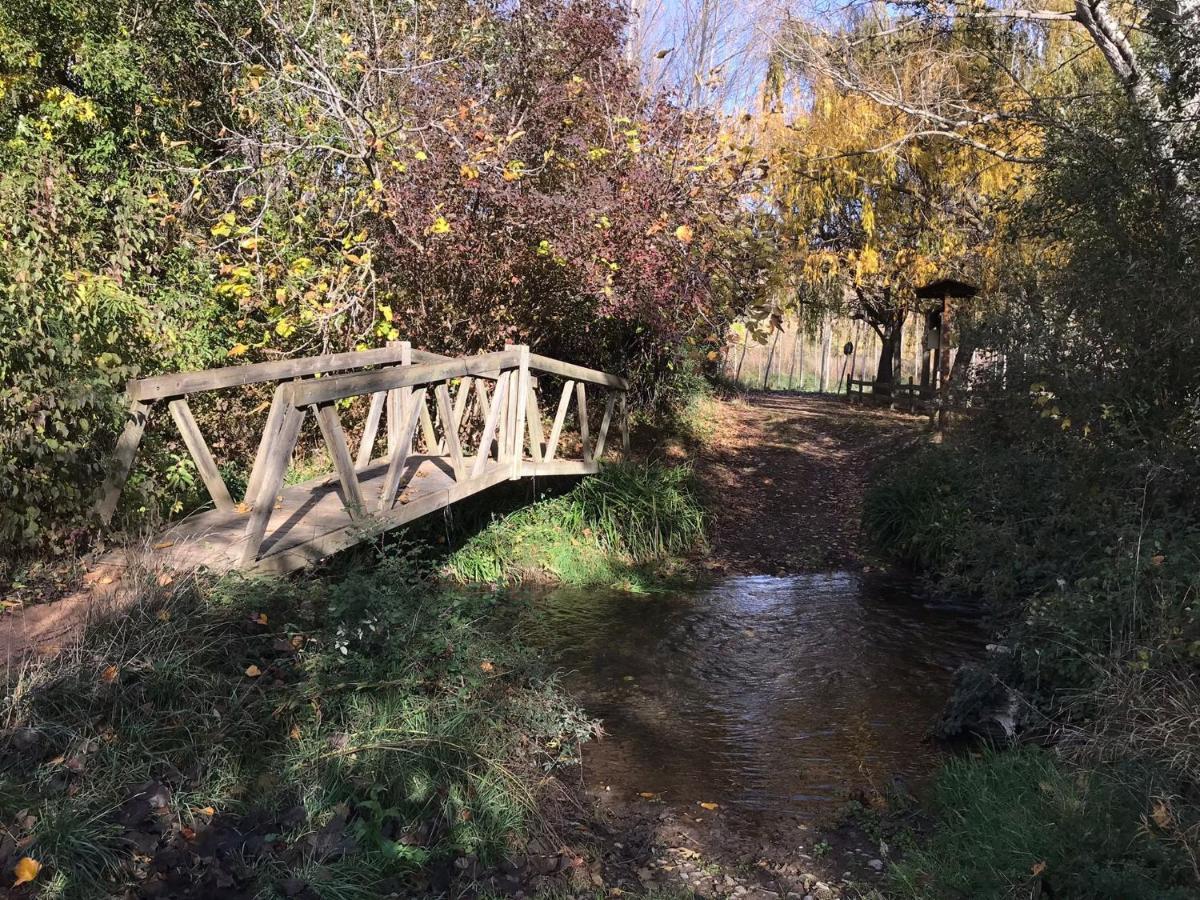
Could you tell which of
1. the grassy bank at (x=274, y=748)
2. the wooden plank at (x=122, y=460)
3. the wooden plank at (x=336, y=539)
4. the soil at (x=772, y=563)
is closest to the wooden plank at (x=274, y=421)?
the wooden plank at (x=336, y=539)

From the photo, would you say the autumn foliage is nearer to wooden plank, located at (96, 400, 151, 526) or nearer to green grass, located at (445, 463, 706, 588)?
green grass, located at (445, 463, 706, 588)

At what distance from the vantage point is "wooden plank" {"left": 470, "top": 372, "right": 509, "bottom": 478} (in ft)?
24.9

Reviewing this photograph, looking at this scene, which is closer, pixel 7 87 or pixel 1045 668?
pixel 1045 668

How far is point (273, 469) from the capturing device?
17.3ft

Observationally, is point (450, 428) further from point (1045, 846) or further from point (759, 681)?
point (1045, 846)

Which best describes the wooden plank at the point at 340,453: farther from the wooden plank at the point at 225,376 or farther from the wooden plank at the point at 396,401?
the wooden plank at the point at 396,401

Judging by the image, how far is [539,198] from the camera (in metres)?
8.89

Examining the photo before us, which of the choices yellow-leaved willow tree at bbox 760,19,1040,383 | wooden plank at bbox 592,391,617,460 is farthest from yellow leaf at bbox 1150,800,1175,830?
yellow-leaved willow tree at bbox 760,19,1040,383

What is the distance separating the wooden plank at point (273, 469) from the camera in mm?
5055

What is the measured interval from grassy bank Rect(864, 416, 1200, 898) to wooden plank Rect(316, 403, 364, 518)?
148 inches

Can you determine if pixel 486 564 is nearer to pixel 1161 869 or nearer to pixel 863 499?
pixel 863 499

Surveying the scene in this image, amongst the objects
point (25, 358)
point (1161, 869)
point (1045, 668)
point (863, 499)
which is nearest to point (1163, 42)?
point (1045, 668)

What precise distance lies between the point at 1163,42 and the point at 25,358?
7229 mm

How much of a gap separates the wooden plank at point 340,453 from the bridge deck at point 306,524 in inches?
4.5
